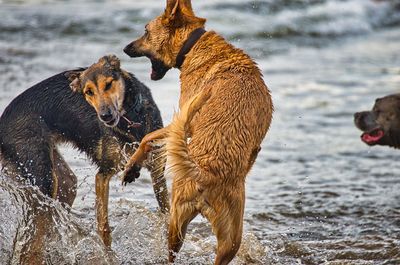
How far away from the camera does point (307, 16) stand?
59.4 feet

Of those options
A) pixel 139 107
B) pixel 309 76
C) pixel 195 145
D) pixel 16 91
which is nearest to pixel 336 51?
pixel 309 76

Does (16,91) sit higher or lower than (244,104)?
lower

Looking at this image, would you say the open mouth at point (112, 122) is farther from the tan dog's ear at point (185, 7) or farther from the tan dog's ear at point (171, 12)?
the tan dog's ear at point (185, 7)

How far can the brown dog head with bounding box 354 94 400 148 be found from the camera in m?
6.07

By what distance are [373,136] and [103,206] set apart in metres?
2.03

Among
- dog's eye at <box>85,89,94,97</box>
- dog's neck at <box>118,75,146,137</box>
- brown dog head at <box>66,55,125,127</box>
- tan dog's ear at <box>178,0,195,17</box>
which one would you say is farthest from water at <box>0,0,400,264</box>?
tan dog's ear at <box>178,0,195,17</box>

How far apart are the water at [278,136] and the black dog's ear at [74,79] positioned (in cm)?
74

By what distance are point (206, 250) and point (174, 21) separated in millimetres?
1693

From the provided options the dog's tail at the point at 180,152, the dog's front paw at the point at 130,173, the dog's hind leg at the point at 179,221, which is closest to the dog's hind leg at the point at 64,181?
the dog's front paw at the point at 130,173

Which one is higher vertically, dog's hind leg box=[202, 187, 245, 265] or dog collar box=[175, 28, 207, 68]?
dog collar box=[175, 28, 207, 68]

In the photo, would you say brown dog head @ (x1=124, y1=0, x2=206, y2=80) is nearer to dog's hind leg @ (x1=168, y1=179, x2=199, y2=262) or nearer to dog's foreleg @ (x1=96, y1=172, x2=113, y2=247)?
dog's foreleg @ (x1=96, y1=172, x2=113, y2=247)

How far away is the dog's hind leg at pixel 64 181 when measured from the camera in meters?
6.88

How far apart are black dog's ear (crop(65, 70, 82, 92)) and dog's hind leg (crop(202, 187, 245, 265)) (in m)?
1.79

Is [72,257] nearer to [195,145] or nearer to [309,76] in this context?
[195,145]
